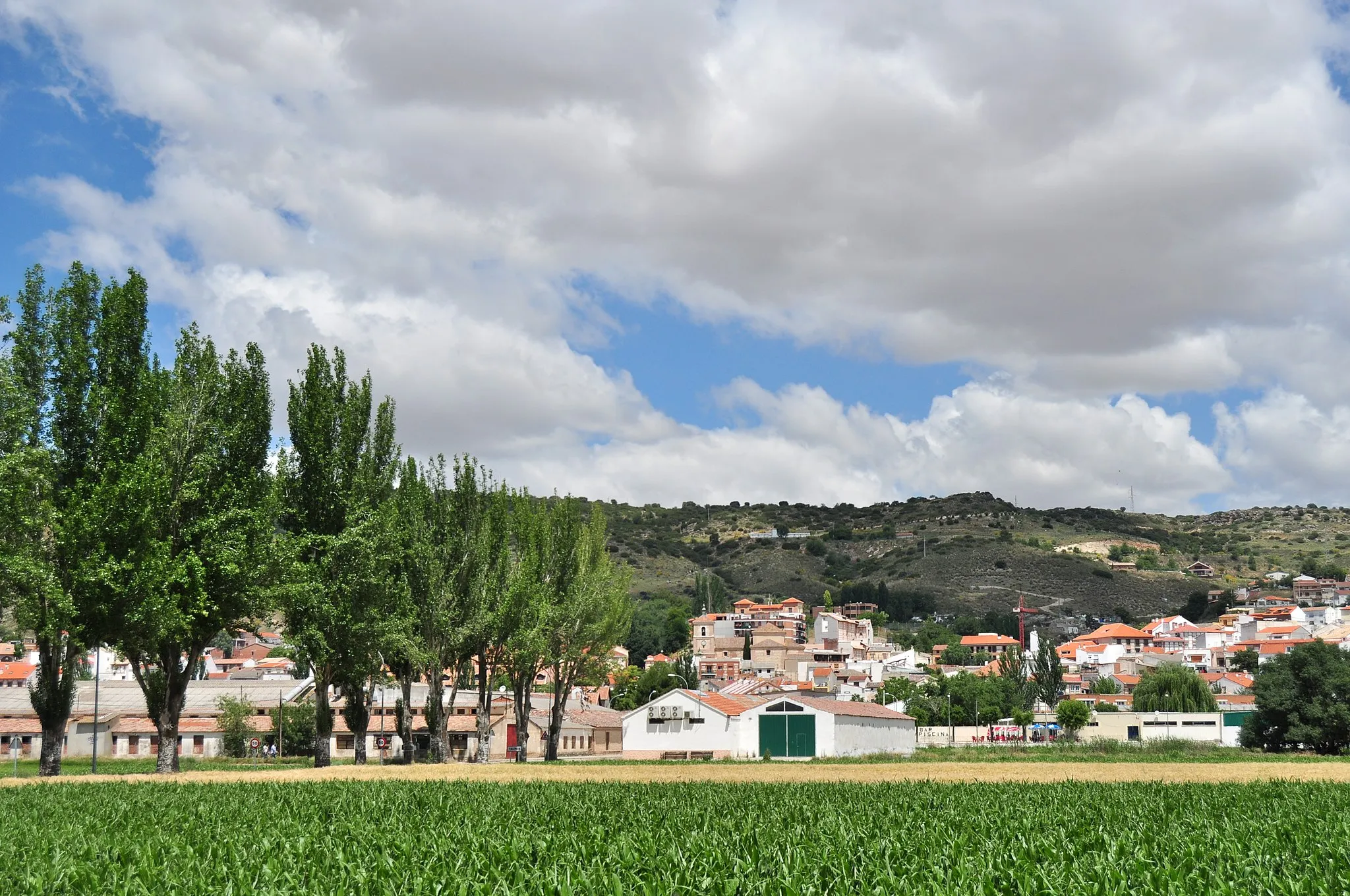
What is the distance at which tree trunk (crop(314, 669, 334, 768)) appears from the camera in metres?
46.4

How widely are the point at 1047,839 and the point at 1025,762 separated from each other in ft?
153

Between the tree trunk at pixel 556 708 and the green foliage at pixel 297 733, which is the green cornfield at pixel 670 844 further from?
the green foliage at pixel 297 733

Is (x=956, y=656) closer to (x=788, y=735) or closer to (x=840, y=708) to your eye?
(x=840, y=708)

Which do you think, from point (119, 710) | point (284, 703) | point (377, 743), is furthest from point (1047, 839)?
point (119, 710)

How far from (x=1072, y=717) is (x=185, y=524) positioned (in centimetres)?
7946

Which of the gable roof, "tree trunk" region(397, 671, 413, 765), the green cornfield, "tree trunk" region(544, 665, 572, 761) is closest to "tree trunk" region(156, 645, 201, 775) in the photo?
"tree trunk" region(397, 671, 413, 765)

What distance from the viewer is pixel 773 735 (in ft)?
259

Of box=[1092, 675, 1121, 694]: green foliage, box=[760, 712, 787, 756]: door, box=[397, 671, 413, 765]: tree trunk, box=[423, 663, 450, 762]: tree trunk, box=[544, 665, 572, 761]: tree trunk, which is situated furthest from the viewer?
box=[1092, 675, 1121, 694]: green foliage

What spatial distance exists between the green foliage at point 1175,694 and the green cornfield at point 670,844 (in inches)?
3437

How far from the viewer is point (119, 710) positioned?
8844cm

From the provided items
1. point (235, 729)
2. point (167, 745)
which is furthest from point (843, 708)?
point (167, 745)

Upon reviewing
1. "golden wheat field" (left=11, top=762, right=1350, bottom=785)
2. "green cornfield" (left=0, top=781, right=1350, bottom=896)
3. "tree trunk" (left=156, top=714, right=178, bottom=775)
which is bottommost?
"golden wheat field" (left=11, top=762, right=1350, bottom=785)

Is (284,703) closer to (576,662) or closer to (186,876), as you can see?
(576,662)

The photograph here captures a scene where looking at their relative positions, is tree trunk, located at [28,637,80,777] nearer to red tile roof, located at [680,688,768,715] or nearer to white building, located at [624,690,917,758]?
white building, located at [624,690,917,758]
